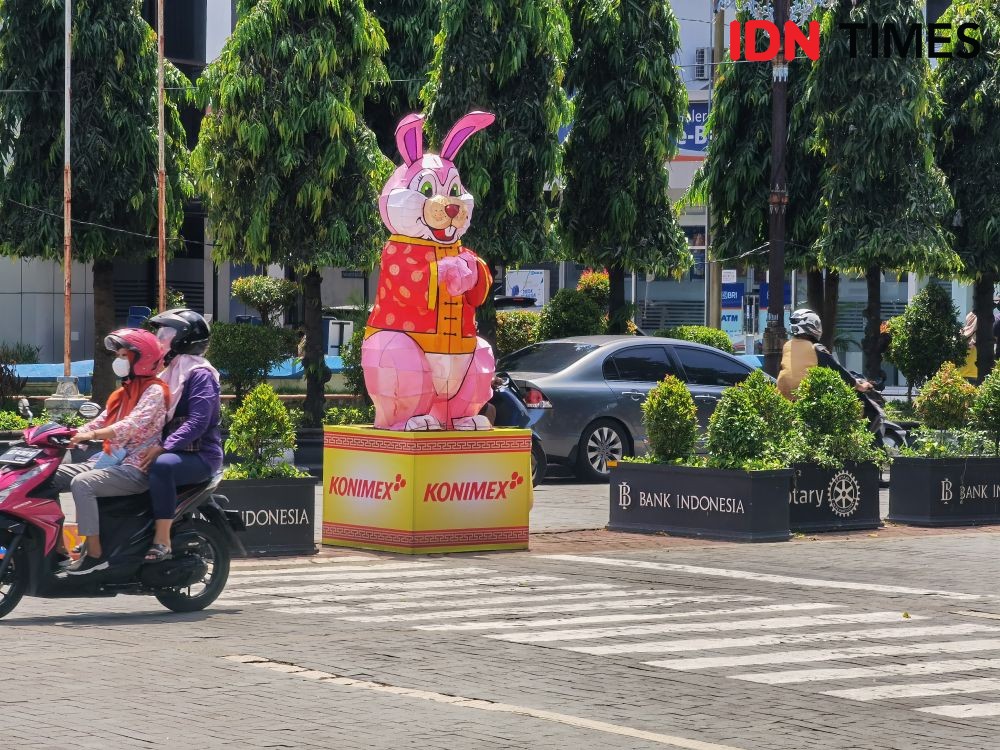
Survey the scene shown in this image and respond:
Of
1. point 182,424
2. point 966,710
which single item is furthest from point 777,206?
point 966,710

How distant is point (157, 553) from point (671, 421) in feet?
20.2

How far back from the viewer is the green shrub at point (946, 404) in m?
17.5

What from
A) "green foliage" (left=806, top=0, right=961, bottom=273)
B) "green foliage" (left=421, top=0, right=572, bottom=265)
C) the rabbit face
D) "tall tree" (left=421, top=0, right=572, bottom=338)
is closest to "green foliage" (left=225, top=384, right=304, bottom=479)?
the rabbit face

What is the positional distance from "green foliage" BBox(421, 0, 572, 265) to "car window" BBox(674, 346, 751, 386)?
23.9 ft

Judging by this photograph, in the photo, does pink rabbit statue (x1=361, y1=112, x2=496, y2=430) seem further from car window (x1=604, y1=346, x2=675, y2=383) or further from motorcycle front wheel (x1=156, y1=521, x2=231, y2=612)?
car window (x1=604, y1=346, x2=675, y2=383)

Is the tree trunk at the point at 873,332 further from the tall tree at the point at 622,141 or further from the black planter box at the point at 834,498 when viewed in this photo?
the black planter box at the point at 834,498

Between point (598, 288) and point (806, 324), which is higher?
point (598, 288)

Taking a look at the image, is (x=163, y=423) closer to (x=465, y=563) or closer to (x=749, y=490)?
(x=465, y=563)

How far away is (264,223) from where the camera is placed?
1081 inches

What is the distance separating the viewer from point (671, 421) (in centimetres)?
1573

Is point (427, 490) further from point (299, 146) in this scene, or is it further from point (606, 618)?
point (299, 146)

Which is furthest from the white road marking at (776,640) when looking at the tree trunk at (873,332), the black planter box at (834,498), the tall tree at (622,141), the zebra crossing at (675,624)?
the tree trunk at (873,332)

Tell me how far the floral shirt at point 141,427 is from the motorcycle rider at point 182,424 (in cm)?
6

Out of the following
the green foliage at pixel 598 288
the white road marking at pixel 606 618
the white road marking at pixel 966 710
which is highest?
the green foliage at pixel 598 288
